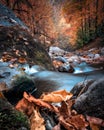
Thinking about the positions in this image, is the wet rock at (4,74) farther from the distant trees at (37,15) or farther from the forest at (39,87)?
the distant trees at (37,15)

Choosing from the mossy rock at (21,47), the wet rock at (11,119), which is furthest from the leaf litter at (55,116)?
the mossy rock at (21,47)

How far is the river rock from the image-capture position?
2.46m

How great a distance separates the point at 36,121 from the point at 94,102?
724 millimetres

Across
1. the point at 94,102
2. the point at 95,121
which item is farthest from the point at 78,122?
the point at 94,102

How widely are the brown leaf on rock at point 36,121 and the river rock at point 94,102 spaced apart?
1.78 feet

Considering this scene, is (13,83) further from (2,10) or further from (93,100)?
(2,10)

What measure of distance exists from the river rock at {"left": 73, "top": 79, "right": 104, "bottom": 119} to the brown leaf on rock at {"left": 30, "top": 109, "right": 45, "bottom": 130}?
1.78ft

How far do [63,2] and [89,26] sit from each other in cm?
539

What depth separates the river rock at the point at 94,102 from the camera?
2461mm

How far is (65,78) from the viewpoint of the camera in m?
5.82

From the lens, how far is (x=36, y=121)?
7.32 feet

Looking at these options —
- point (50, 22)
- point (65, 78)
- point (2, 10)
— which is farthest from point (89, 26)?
point (65, 78)

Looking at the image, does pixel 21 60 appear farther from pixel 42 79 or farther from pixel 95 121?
pixel 95 121

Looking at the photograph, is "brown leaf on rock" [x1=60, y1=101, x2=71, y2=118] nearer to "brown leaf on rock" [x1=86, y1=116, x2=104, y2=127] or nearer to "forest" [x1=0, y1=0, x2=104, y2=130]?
"forest" [x1=0, y1=0, x2=104, y2=130]
